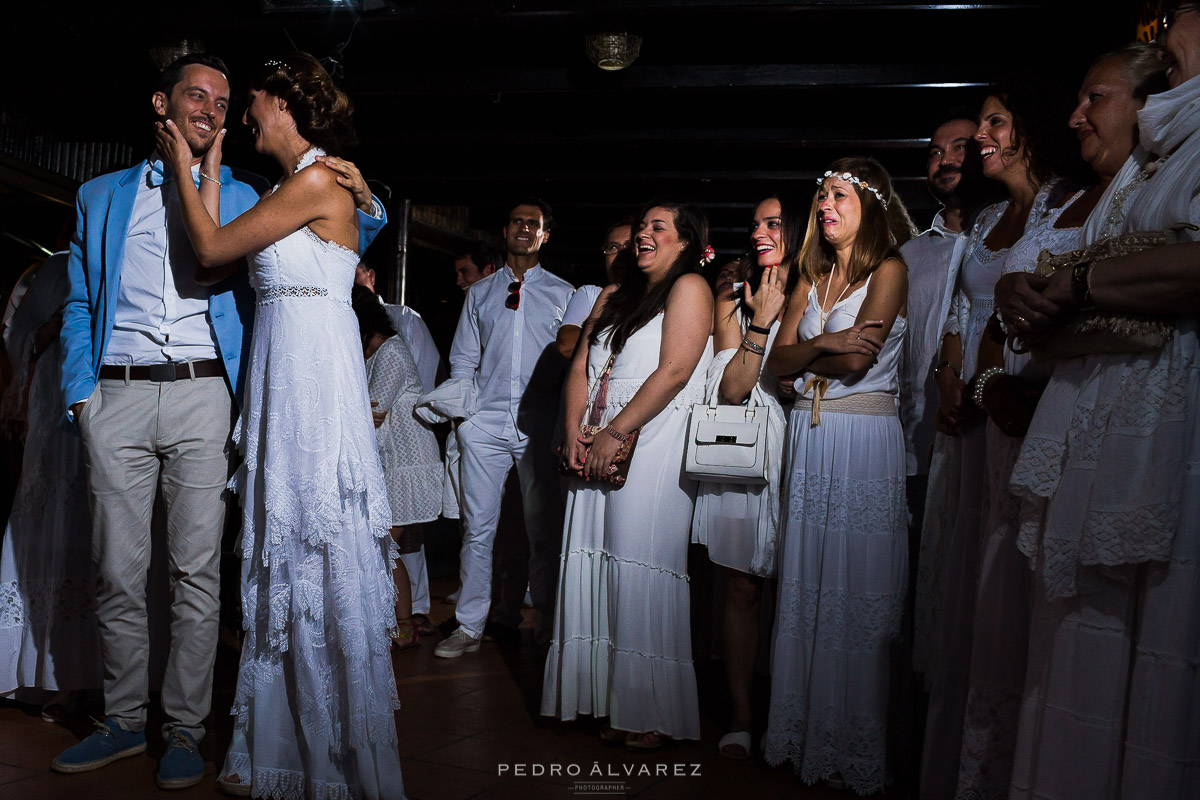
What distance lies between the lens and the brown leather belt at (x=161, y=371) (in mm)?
2736

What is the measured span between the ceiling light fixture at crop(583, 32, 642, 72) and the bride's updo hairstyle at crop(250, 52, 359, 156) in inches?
126

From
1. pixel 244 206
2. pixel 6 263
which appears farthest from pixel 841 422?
pixel 6 263

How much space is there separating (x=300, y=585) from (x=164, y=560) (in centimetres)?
113

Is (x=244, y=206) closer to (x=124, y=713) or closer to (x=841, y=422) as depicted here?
(x=124, y=713)

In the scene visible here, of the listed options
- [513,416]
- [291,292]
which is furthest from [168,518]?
[513,416]

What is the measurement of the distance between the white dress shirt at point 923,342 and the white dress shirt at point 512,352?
184cm

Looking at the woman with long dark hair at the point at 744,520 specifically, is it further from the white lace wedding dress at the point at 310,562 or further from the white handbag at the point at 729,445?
the white lace wedding dress at the point at 310,562

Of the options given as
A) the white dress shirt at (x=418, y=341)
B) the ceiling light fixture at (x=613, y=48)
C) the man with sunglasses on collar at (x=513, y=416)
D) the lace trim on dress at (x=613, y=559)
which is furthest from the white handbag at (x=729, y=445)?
the ceiling light fixture at (x=613, y=48)

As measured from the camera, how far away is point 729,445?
10.0ft

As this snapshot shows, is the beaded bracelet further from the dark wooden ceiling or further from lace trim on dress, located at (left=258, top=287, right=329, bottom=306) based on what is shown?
the dark wooden ceiling

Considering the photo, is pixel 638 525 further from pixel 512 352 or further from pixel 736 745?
pixel 512 352

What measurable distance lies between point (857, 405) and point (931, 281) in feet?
3.12

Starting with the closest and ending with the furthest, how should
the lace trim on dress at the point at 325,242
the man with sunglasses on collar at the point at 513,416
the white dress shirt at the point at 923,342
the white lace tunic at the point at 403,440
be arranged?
the lace trim on dress at the point at 325,242 < the white dress shirt at the point at 923,342 < the man with sunglasses on collar at the point at 513,416 < the white lace tunic at the point at 403,440

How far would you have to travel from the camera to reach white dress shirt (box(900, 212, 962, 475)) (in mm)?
3490
